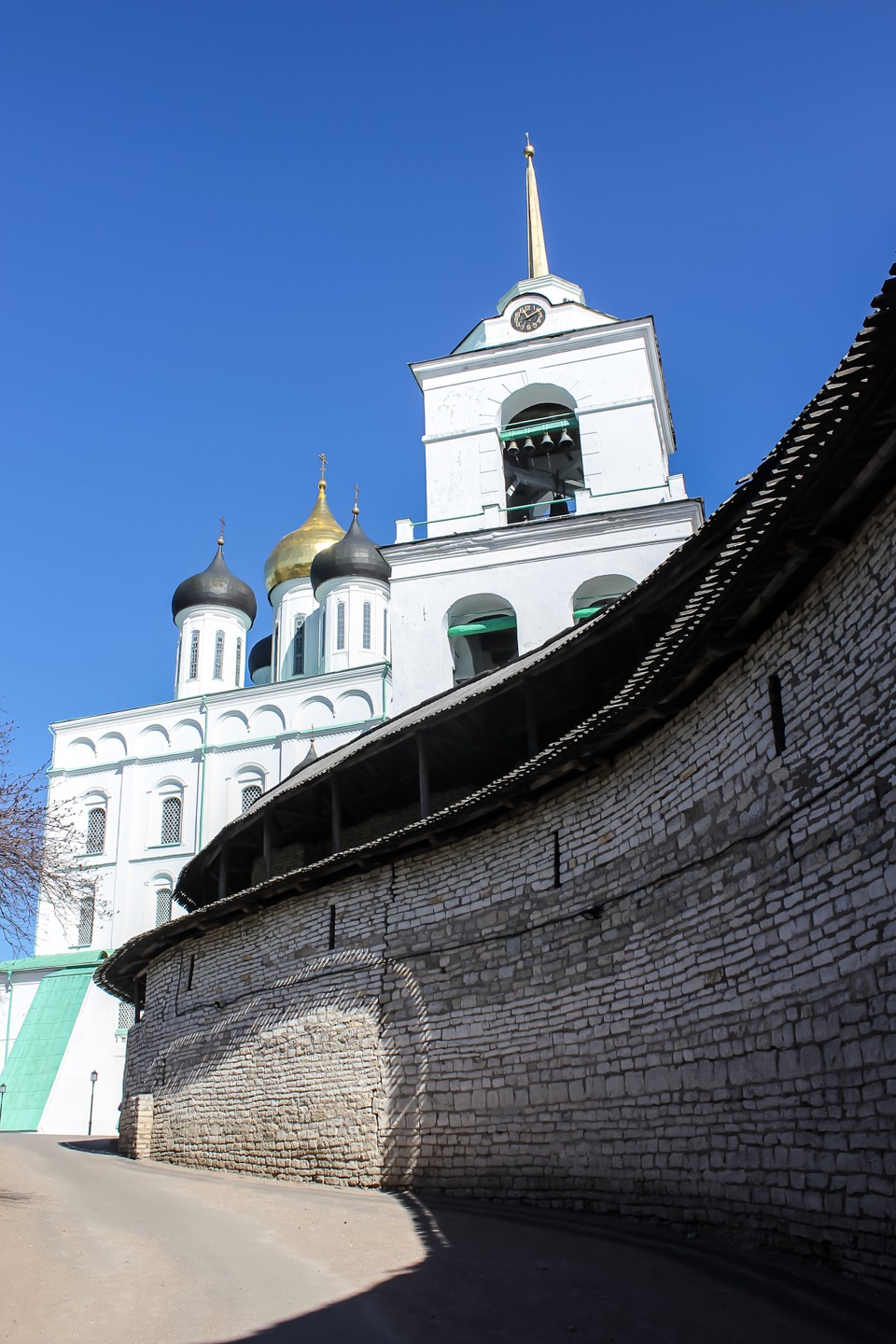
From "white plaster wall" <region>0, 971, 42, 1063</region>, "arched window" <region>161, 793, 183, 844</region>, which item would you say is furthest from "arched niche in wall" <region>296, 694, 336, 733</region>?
"white plaster wall" <region>0, 971, 42, 1063</region>

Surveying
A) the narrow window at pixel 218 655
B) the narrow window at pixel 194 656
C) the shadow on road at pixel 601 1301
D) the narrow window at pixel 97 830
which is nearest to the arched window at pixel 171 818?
the narrow window at pixel 97 830

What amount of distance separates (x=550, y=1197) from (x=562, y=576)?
1296 centimetres

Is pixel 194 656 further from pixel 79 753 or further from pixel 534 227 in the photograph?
pixel 534 227

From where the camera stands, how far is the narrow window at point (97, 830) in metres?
36.1

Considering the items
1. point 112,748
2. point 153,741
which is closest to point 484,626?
point 153,741

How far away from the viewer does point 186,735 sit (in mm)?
37344

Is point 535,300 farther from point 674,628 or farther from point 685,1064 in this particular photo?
point 685,1064

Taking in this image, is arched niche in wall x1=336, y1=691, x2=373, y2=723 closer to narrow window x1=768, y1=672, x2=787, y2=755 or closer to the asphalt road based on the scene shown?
the asphalt road

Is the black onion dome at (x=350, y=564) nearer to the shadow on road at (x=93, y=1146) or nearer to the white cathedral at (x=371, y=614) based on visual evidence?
the white cathedral at (x=371, y=614)

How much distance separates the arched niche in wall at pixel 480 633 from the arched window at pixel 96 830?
18254 mm

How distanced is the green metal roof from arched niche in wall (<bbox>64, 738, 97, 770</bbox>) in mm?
7120

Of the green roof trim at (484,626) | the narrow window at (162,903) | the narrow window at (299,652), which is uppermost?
the narrow window at (299,652)

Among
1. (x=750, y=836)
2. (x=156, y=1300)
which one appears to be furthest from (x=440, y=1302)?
(x=750, y=836)

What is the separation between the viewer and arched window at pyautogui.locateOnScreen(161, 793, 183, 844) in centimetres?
3569
